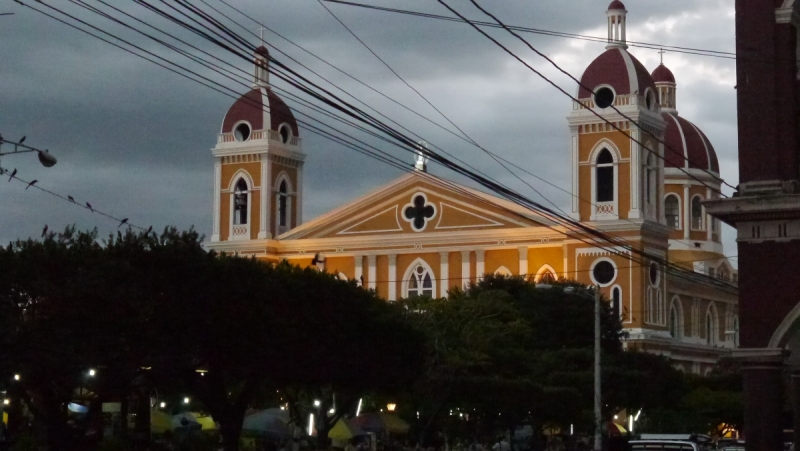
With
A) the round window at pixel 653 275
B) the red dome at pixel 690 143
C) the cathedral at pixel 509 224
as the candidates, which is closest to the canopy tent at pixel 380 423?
the cathedral at pixel 509 224

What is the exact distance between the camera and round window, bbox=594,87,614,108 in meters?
72.5

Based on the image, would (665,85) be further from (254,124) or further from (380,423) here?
(380,423)

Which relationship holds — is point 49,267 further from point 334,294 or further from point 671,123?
point 671,123

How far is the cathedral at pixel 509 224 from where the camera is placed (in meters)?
72.2

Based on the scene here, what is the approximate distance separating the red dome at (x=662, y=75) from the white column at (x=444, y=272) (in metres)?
31.3

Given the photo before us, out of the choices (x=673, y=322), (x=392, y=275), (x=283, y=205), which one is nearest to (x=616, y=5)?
(x=673, y=322)

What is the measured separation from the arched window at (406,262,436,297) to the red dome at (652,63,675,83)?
1243 inches

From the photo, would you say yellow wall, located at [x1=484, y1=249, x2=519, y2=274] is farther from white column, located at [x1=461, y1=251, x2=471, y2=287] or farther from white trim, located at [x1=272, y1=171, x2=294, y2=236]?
white trim, located at [x1=272, y1=171, x2=294, y2=236]

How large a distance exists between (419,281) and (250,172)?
11.2 m

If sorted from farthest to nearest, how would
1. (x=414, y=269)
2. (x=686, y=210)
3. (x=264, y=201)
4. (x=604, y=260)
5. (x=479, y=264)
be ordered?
(x=686, y=210) < (x=264, y=201) < (x=414, y=269) < (x=479, y=264) < (x=604, y=260)

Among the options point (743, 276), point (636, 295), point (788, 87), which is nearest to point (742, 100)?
point (788, 87)

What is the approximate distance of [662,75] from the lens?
335ft

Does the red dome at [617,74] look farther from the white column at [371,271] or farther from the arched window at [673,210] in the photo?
the arched window at [673,210]

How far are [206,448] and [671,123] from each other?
64225mm
